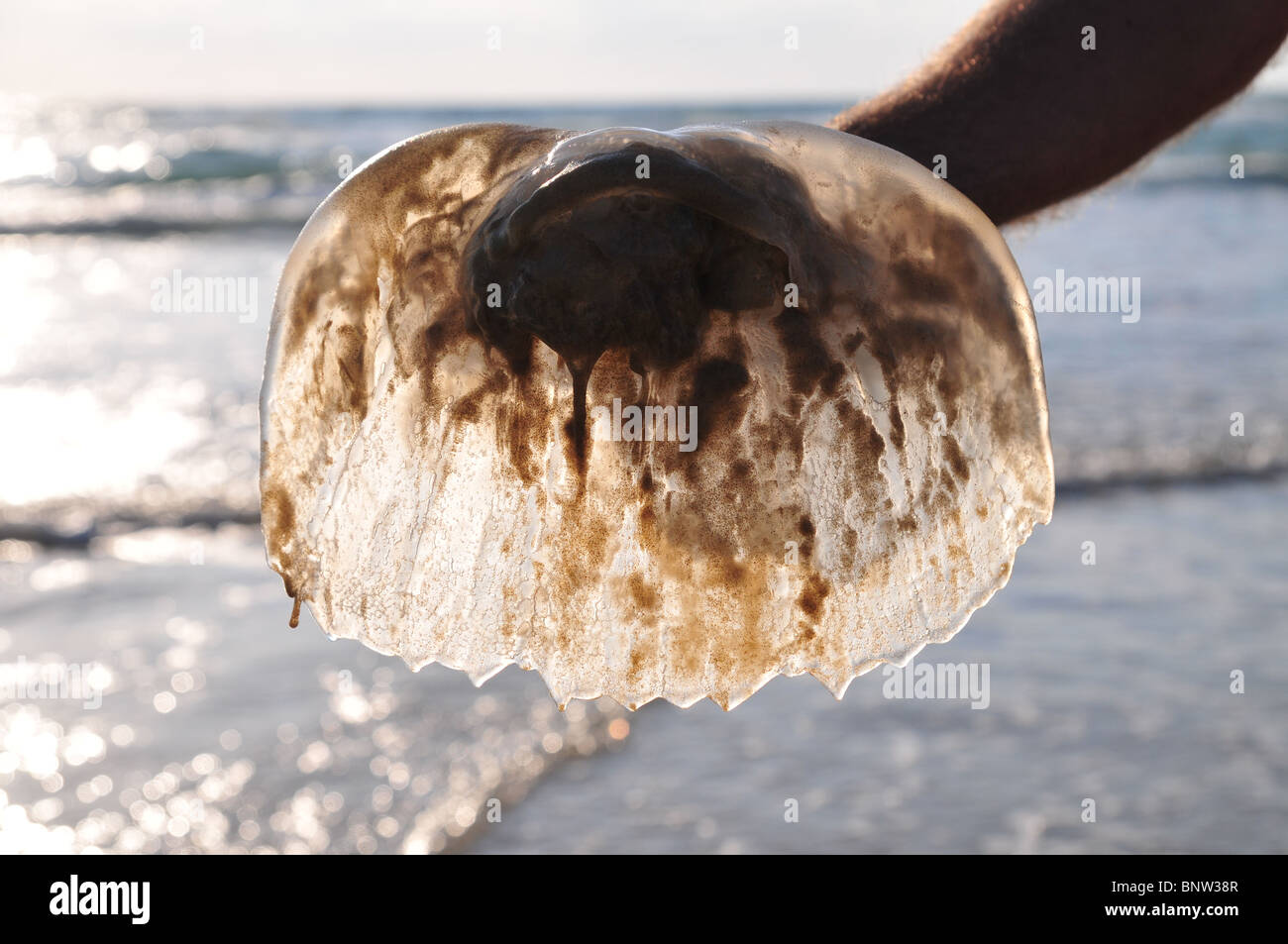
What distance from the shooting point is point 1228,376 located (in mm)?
7672

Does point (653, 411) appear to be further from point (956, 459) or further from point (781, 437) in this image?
point (956, 459)

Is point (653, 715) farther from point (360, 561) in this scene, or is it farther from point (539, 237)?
point (539, 237)

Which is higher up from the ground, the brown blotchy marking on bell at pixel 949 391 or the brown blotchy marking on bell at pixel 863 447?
the brown blotchy marking on bell at pixel 949 391

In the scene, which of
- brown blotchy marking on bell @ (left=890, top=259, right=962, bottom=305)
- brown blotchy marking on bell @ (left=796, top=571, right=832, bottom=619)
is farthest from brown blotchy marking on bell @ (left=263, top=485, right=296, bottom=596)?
brown blotchy marking on bell @ (left=890, top=259, right=962, bottom=305)

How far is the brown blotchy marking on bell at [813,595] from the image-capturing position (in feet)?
4.28

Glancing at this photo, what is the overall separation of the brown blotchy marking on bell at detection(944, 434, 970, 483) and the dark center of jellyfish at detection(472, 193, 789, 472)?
A: 263mm

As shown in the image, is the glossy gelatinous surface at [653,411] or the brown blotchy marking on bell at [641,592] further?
the brown blotchy marking on bell at [641,592]

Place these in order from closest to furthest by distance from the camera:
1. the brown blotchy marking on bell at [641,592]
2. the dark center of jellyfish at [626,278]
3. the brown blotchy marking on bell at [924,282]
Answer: the dark center of jellyfish at [626,278], the brown blotchy marking on bell at [924,282], the brown blotchy marking on bell at [641,592]

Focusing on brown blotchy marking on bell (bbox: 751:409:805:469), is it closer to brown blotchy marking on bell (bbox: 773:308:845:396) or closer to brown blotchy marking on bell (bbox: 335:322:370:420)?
brown blotchy marking on bell (bbox: 773:308:845:396)

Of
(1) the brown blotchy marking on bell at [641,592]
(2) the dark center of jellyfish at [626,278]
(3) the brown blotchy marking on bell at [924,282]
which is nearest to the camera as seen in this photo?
(2) the dark center of jellyfish at [626,278]

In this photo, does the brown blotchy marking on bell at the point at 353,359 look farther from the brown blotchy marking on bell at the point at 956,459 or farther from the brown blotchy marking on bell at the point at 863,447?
the brown blotchy marking on bell at the point at 956,459

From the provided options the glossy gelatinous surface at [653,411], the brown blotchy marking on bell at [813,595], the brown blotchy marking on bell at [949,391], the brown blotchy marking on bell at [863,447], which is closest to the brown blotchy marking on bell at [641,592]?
the glossy gelatinous surface at [653,411]

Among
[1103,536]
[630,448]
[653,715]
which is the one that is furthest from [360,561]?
[1103,536]

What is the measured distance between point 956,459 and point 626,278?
0.42 m
